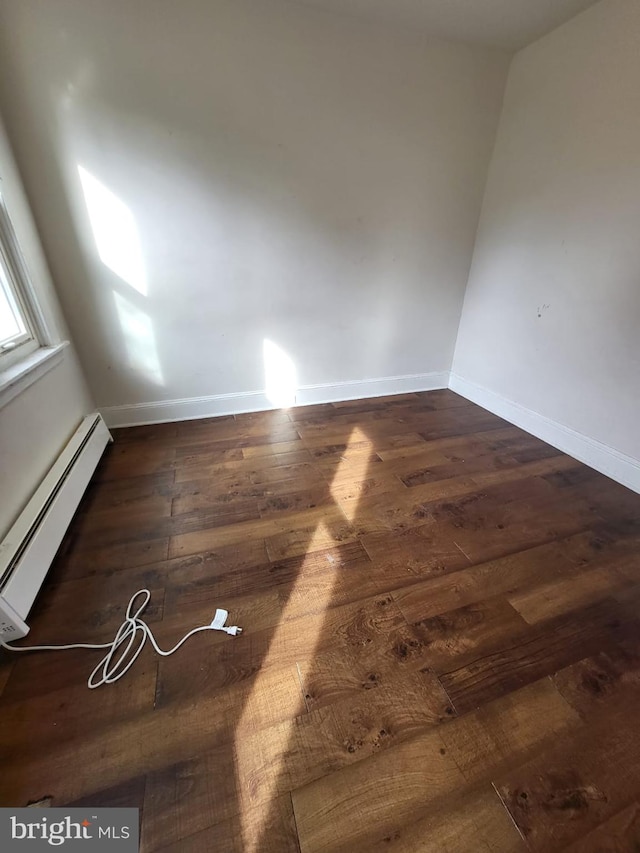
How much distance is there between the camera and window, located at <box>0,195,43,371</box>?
1.66 meters

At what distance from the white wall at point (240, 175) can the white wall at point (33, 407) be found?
0.16 metres

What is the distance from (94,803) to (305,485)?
1.38m

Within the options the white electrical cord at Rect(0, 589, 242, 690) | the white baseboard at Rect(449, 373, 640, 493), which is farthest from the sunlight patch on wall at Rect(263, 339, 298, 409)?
the white electrical cord at Rect(0, 589, 242, 690)

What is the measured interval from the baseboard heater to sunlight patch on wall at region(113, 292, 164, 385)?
2.22 ft

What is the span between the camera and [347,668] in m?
1.15

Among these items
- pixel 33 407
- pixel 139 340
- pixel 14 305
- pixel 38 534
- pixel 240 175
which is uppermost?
pixel 240 175

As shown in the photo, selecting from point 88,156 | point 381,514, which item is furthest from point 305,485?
point 88,156

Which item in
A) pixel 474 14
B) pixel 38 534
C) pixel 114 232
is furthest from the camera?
pixel 114 232

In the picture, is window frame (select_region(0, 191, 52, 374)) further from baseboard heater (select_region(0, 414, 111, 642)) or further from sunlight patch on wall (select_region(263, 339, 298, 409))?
sunlight patch on wall (select_region(263, 339, 298, 409))

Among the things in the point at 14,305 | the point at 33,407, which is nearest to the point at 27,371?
the point at 33,407

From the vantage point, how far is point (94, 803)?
857mm

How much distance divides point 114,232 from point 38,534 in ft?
5.80

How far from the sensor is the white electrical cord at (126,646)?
3.67 feet

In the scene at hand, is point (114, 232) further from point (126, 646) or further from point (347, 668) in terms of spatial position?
point (347, 668)
